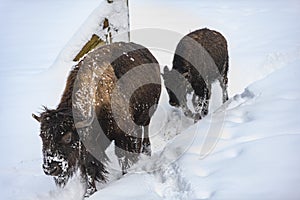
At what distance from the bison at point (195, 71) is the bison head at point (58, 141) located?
7.57 feet

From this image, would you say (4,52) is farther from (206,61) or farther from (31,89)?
(206,61)

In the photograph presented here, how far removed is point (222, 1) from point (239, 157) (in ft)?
45.7

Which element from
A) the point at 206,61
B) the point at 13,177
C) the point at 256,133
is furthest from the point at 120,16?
the point at 256,133

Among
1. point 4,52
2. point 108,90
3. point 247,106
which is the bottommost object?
point 4,52

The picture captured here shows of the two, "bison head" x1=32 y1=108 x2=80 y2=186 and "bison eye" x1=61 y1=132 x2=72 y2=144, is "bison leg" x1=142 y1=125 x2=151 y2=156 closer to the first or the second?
"bison head" x1=32 y1=108 x2=80 y2=186

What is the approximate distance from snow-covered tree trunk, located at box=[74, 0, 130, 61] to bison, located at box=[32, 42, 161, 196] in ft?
7.58

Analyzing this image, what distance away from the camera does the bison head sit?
362cm

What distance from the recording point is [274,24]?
1229 centimetres

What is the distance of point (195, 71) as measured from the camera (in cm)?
595

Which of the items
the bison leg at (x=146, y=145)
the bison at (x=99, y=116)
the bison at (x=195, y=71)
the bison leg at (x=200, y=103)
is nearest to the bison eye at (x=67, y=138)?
the bison at (x=99, y=116)

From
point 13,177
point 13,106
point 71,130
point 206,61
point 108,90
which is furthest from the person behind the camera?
point 13,106

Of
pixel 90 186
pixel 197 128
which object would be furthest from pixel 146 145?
pixel 90 186

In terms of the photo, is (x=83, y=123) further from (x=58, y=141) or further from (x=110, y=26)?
(x=110, y=26)

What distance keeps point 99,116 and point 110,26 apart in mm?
3443
